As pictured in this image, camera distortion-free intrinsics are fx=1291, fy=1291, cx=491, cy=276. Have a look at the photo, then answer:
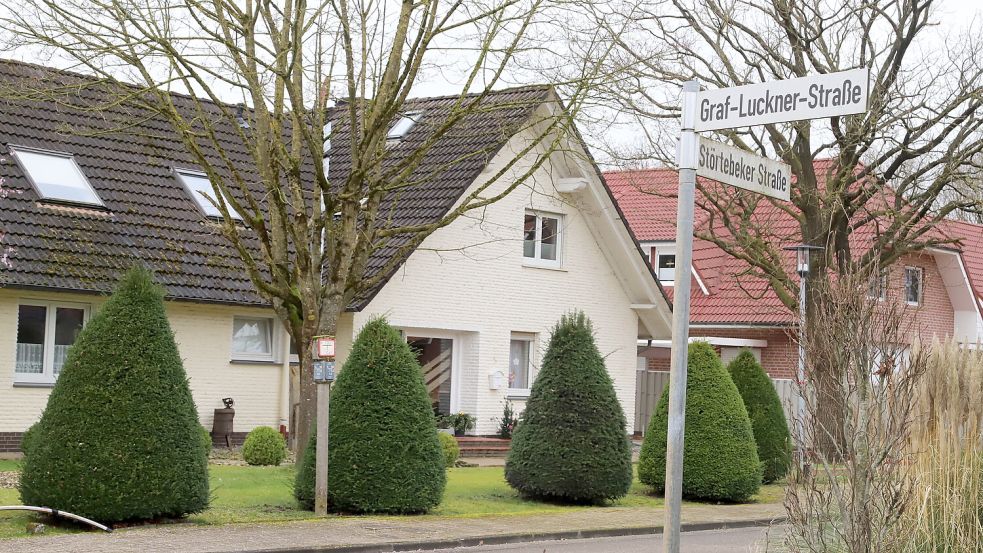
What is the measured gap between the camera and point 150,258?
21.3 meters

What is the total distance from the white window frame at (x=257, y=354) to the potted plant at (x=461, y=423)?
375 cm

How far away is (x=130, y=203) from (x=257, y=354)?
3.45 m

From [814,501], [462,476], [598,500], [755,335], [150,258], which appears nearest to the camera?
[814,501]

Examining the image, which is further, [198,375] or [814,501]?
[198,375]

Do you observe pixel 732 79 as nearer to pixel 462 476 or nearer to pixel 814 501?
pixel 462 476

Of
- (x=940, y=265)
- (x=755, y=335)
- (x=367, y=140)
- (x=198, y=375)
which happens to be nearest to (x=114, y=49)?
(x=367, y=140)

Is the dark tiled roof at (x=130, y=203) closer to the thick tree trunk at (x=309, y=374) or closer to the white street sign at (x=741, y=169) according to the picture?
the thick tree trunk at (x=309, y=374)

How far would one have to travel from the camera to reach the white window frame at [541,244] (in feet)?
86.2

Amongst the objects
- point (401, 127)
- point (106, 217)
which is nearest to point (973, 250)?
point (401, 127)

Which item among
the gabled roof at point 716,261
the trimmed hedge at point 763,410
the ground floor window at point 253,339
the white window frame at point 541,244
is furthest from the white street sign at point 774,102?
the gabled roof at point 716,261

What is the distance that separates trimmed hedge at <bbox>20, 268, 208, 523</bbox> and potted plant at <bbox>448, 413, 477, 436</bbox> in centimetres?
1207

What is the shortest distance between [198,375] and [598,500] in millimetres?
8369

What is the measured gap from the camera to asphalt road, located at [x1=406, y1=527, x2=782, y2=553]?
12.9m

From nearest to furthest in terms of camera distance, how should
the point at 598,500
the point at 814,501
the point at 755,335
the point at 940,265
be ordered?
the point at 814,501, the point at 598,500, the point at 755,335, the point at 940,265
